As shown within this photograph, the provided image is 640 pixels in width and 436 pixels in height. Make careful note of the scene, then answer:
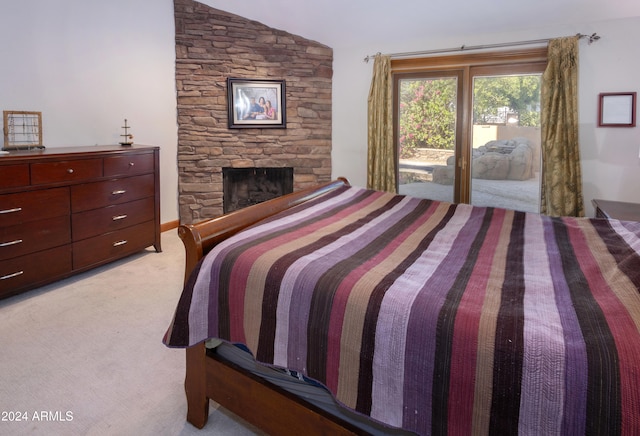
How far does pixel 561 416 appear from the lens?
1021 mm

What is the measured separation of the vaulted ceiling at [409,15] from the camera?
370 centimetres

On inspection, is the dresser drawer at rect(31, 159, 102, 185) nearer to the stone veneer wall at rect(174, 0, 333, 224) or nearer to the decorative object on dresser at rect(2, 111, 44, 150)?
the decorative object on dresser at rect(2, 111, 44, 150)

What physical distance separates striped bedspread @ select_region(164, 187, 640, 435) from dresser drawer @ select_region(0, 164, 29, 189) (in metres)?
2.01

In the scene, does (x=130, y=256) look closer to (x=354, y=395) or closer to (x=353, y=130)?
(x=353, y=130)

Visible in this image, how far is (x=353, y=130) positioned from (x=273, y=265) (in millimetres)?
3845

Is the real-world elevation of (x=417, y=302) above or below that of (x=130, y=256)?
above

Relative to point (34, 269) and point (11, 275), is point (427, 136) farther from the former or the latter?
point (11, 275)

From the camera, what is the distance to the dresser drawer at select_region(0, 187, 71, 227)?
2900 mm

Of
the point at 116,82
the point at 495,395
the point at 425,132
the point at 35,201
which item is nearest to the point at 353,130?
the point at 425,132

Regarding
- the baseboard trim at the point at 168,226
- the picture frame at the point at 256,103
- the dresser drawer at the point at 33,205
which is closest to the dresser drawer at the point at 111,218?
the dresser drawer at the point at 33,205

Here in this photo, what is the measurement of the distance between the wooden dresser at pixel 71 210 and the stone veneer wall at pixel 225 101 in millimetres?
995

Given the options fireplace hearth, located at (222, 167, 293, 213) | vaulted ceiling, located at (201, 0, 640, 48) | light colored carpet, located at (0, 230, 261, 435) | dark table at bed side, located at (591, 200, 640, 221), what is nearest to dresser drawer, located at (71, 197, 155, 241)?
light colored carpet, located at (0, 230, 261, 435)

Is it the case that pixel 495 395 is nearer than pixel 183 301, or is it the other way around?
pixel 495 395

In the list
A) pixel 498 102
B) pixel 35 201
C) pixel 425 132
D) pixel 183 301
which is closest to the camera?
pixel 183 301
